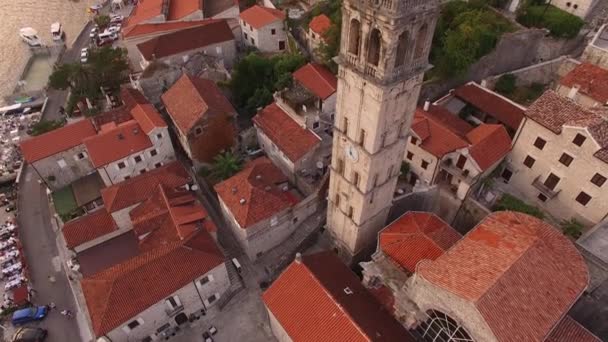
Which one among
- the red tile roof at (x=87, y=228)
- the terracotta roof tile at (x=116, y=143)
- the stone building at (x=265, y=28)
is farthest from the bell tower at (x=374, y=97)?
the stone building at (x=265, y=28)

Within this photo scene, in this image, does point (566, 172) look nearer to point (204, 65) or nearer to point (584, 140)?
point (584, 140)

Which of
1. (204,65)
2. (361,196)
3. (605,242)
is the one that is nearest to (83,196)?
(204,65)

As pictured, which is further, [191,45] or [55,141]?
[191,45]

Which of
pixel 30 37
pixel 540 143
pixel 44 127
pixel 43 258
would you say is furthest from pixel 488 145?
pixel 30 37

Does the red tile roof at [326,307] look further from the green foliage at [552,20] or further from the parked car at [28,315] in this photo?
the green foliage at [552,20]

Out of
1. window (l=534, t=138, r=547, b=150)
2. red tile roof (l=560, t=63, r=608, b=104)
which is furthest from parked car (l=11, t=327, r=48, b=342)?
red tile roof (l=560, t=63, r=608, b=104)

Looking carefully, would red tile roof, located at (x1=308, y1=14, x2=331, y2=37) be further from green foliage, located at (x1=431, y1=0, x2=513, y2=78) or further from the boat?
the boat

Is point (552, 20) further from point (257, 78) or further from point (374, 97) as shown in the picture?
point (257, 78)
